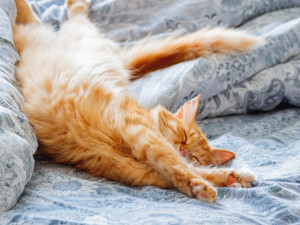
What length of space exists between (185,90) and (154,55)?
0.31 meters

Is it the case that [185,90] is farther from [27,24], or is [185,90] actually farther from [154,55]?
[27,24]

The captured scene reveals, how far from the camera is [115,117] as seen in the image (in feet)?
3.84

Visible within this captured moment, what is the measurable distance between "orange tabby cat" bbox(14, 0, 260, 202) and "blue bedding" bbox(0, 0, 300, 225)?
57 millimetres

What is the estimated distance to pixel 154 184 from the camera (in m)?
1.05

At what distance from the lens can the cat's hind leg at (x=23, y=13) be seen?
1.77 metres

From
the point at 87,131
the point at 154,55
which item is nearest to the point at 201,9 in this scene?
the point at 154,55

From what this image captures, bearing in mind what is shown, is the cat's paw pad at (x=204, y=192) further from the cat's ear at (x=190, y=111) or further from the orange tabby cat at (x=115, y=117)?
the cat's ear at (x=190, y=111)

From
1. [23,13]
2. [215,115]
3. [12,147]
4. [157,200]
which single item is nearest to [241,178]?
[157,200]

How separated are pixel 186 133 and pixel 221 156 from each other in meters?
0.17

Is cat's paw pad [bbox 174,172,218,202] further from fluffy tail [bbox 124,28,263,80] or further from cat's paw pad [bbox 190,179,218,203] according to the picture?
fluffy tail [bbox 124,28,263,80]

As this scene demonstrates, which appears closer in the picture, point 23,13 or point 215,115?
point 215,115

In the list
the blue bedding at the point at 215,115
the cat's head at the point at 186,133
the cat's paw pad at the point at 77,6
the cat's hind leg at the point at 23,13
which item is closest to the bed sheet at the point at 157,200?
the blue bedding at the point at 215,115

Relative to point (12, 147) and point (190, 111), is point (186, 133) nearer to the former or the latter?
point (190, 111)

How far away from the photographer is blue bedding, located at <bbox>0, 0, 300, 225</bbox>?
797 mm
